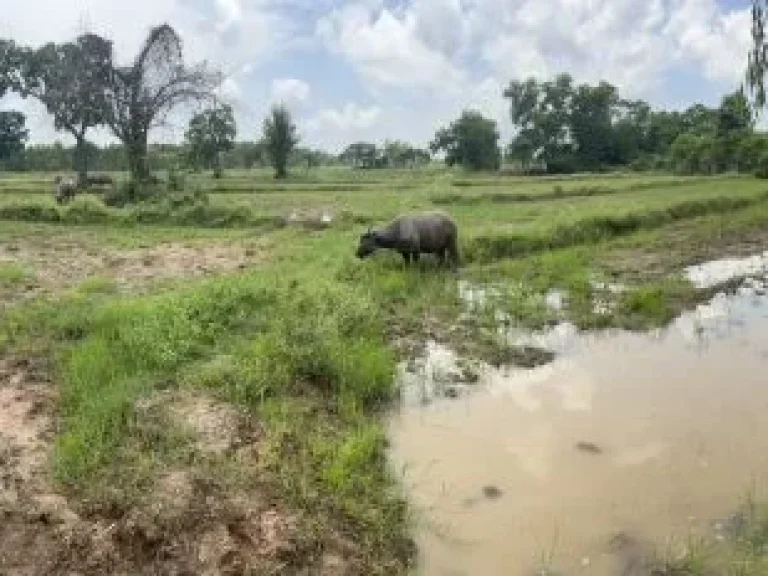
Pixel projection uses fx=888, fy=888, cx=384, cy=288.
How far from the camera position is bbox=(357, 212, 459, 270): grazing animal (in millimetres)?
15036

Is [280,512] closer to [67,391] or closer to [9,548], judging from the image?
[9,548]

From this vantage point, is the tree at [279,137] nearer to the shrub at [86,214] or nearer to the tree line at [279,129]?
the tree line at [279,129]

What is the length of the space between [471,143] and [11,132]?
93.2 feet

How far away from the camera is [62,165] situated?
64375 millimetres

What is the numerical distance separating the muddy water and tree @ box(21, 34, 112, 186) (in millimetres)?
26829

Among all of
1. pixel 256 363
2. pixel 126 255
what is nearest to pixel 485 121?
pixel 126 255

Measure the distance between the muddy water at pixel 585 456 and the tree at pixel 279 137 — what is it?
128ft

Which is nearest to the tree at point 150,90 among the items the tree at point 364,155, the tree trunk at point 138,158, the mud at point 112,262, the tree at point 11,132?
the tree trunk at point 138,158

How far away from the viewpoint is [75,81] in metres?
34.5

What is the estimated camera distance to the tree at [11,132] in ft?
171

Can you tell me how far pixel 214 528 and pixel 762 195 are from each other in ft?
78.8

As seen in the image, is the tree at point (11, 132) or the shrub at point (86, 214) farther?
the tree at point (11, 132)

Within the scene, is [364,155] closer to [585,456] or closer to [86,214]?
[86,214]

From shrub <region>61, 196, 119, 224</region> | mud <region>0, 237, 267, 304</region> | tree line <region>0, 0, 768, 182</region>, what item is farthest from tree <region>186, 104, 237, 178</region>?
mud <region>0, 237, 267, 304</region>
